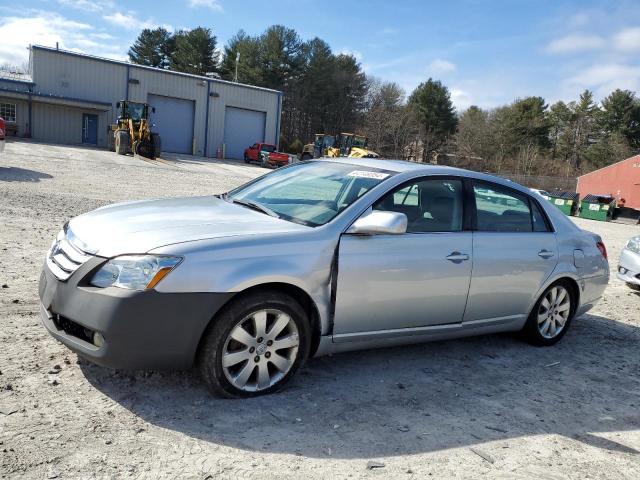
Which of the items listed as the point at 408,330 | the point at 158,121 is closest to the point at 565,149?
the point at 158,121

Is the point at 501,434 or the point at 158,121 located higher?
the point at 158,121

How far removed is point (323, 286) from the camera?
3.64 m

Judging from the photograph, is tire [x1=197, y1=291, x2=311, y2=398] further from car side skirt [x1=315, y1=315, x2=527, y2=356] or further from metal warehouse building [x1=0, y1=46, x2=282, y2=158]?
metal warehouse building [x1=0, y1=46, x2=282, y2=158]

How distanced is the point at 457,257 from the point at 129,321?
246cm

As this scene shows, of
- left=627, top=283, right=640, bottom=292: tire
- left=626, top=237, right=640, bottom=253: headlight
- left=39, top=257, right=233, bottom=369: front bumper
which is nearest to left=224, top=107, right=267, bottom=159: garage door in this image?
left=627, top=283, right=640, bottom=292: tire

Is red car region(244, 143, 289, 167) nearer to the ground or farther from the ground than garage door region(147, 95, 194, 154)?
nearer to the ground

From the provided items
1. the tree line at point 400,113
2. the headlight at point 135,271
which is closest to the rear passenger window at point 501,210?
the headlight at point 135,271

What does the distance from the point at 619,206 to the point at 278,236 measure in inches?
1217

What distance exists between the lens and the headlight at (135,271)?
309cm

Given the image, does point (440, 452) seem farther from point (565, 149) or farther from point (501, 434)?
point (565, 149)

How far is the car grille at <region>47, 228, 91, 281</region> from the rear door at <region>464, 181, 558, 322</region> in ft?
9.47

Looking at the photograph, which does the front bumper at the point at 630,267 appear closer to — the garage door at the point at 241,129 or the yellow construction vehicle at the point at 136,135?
the yellow construction vehicle at the point at 136,135

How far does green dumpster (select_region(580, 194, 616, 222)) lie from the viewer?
27.2 meters

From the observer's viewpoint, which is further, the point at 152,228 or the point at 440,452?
the point at 152,228
